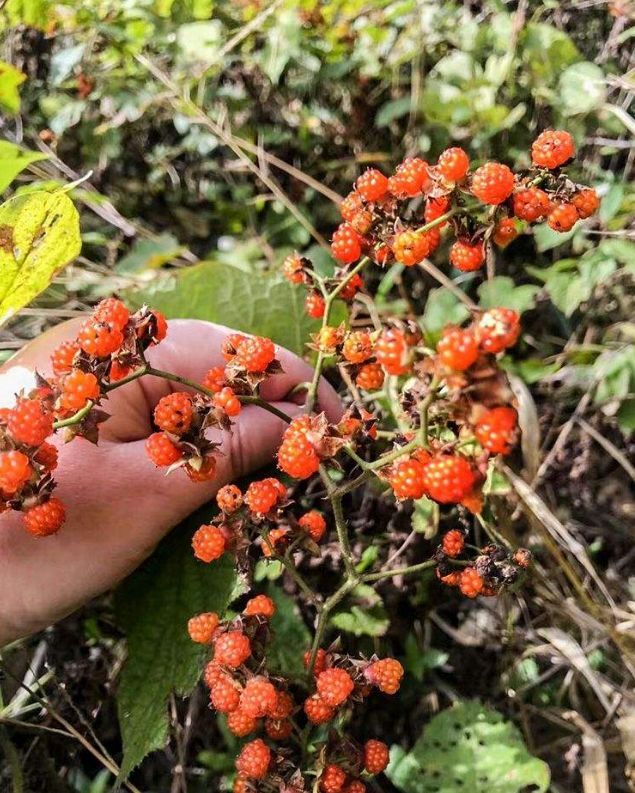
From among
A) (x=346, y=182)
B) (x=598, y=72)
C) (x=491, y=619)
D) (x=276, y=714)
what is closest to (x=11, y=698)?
(x=276, y=714)

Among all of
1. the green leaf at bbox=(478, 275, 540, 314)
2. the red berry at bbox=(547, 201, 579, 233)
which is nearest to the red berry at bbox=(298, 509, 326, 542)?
the red berry at bbox=(547, 201, 579, 233)

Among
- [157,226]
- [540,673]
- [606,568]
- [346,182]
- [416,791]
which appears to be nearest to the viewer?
[416,791]

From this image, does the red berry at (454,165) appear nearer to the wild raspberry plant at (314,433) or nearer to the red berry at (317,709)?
the wild raspberry plant at (314,433)

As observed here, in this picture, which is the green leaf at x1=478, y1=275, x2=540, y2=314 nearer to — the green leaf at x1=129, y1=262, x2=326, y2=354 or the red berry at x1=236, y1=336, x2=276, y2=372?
the green leaf at x1=129, y1=262, x2=326, y2=354

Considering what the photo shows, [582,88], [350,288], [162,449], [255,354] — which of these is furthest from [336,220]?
[162,449]

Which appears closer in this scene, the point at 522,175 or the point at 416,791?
the point at 522,175

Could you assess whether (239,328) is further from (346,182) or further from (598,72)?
(598,72)

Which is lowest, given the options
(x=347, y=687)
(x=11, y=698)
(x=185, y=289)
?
(x=11, y=698)

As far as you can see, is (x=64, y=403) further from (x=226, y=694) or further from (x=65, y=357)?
(x=226, y=694)
